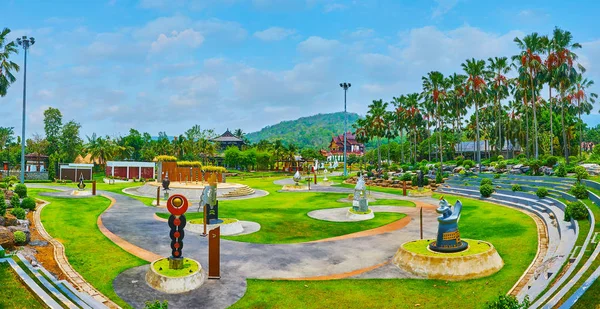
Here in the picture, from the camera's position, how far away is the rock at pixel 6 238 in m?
17.2

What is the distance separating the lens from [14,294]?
1172cm

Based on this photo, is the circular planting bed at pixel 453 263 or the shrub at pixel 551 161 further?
the shrub at pixel 551 161

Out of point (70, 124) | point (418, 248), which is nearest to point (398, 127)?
point (418, 248)

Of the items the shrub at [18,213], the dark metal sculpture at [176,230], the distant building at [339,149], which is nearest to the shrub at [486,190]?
the dark metal sculpture at [176,230]

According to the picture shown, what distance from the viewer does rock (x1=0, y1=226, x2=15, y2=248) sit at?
17.2m

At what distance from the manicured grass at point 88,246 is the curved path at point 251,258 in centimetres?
57

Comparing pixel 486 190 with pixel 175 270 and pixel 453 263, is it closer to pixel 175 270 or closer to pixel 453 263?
pixel 453 263

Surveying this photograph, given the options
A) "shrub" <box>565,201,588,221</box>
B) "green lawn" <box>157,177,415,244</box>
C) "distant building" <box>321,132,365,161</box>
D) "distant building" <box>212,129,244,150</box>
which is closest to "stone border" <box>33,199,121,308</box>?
"green lawn" <box>157,177,415,244</box>

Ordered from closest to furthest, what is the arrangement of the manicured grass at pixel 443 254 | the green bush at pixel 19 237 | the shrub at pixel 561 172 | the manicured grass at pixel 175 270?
the manicured grass at pixel 175 270 < the manicured grass at pixel 443 254 < the green bush at pixel 19 237 < the shrub at pixel 561 172

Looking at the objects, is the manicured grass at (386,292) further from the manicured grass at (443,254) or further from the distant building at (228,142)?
the distant building at (228,142)

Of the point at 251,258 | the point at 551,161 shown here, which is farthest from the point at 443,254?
the point at 551,161

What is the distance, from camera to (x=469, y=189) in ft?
134

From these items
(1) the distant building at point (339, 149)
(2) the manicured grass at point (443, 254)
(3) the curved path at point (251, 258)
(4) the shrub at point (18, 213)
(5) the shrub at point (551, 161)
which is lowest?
(3) the curved path at point (251, 258)

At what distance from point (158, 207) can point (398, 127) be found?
197 ft
